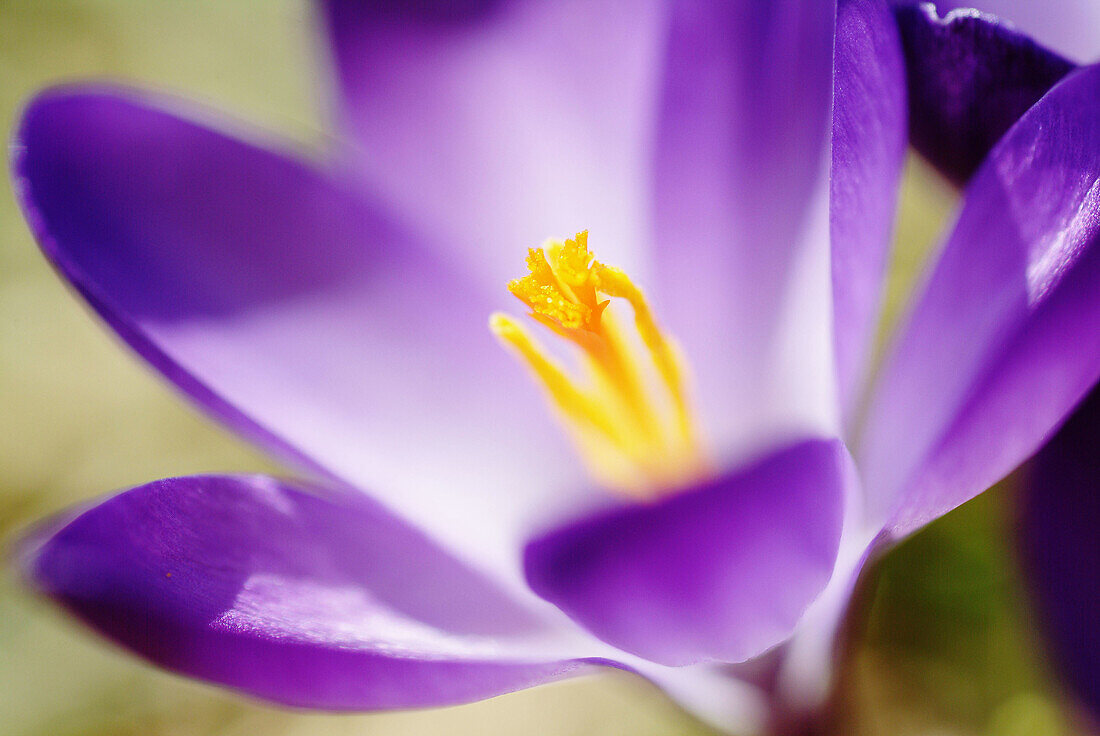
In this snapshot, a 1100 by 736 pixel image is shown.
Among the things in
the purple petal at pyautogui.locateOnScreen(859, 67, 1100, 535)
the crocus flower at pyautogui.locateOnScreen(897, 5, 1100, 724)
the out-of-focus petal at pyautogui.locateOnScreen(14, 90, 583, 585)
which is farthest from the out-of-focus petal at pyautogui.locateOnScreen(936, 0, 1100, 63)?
the out-of-focus petal at pyautogui.locateOnScreen(14, 90, 583, 585)

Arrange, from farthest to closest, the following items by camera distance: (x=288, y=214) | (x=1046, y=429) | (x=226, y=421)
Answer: (x=288, y=214), (x=226, y=421), (x=1046, y=429)

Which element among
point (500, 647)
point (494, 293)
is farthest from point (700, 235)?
point (500, 647)

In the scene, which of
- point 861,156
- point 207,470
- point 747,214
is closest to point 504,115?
point 747,214

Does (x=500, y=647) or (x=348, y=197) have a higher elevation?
(x=348, y=197)

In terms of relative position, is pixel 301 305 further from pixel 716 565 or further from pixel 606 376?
pixel 716 565

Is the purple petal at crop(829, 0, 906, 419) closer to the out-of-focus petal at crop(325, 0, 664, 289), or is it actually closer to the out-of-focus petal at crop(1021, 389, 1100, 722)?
the out-of-focus petal at crop(1021, 389, 1100, 722)

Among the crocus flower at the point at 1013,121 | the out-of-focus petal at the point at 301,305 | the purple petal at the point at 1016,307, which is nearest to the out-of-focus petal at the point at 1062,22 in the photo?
the crocus flower at the point at 1013,121

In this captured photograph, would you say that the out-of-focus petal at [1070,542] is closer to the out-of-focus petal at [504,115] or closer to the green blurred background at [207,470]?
the green blurred background at [207,470]

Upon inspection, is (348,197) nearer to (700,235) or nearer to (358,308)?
(358,308)
